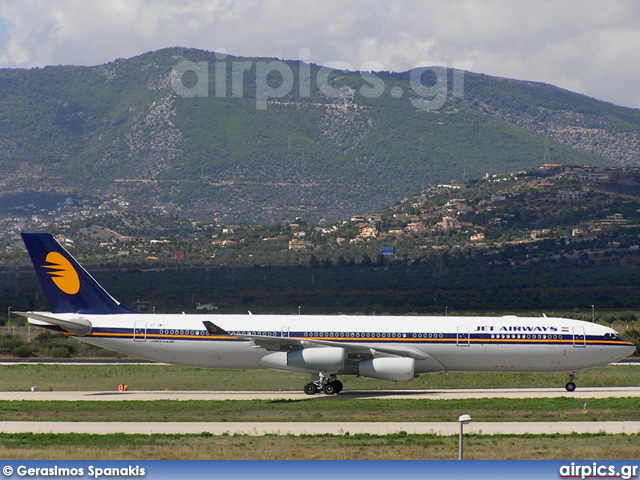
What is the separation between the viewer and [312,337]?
41750 mm

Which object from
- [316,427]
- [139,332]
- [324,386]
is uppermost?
[139,332]

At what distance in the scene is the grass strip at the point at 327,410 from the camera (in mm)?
32594

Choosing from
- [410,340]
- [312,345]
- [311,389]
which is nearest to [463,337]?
[410,340]

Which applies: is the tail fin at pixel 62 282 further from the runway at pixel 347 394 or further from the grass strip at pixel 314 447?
the grass strip at pixel 314 447

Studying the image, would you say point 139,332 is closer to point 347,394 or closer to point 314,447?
point 347,394

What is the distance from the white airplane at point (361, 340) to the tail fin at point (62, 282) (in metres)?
0.91

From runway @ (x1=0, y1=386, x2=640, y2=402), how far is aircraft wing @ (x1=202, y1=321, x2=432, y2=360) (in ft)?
5.54

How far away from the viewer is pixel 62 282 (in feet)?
145

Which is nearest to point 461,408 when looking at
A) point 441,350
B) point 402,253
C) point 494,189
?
point 441,350

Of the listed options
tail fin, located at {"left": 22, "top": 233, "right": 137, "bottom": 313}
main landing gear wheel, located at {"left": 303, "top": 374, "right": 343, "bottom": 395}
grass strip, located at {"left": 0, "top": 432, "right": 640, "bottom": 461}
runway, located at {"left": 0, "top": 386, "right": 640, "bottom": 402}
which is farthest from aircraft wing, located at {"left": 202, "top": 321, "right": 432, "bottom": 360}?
grass strip, located at {"left": 0, "top": 432, "right": 640, "bottom": 461}

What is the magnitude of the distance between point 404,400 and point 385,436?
31.7 feet

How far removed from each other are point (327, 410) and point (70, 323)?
44.6 feet

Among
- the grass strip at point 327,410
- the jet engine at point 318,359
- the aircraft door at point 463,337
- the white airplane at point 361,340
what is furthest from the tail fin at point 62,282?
the aircraft door at point 463,337

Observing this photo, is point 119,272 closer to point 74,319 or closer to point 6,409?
point 74,319
